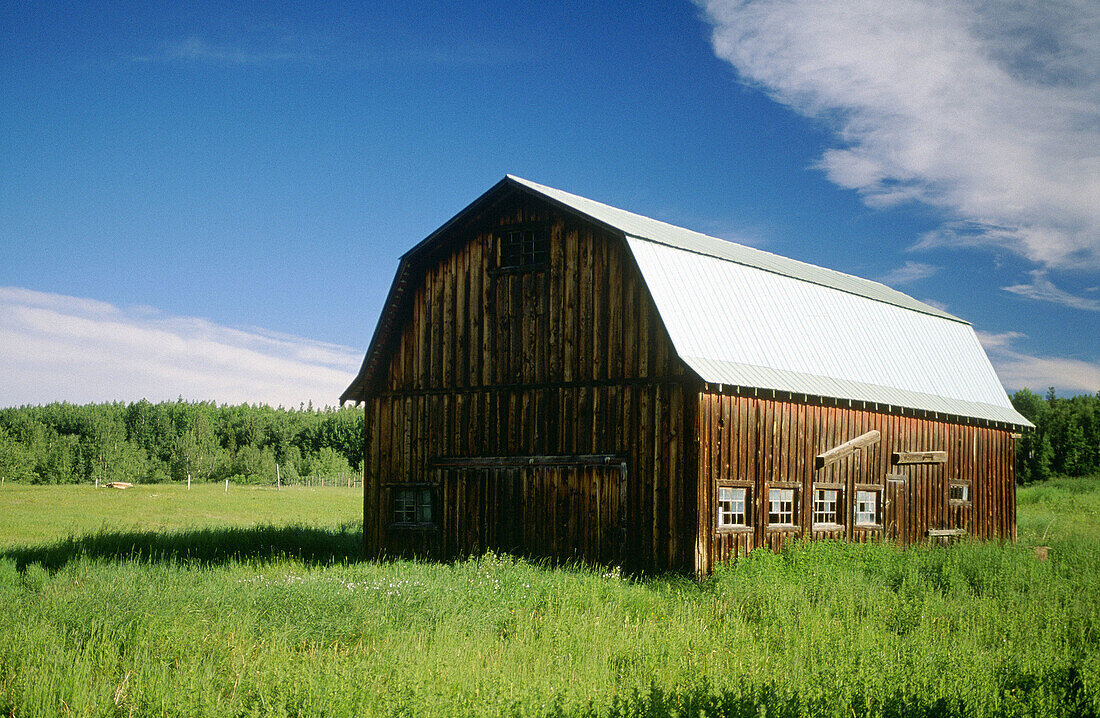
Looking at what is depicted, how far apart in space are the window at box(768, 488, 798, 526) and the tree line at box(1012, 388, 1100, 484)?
55.5 metres

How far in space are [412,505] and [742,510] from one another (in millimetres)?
7230

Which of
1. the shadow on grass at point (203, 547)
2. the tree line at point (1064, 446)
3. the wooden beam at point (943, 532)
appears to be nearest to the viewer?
the shadow on grass at point (203, 547)

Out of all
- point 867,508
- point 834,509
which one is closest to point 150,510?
point 834,509

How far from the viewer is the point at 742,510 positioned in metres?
16.1

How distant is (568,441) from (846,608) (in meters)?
6.36

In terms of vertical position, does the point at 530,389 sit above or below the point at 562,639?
above

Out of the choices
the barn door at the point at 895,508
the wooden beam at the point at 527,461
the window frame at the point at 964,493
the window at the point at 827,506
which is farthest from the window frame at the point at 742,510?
the window frame at the point at 964,493

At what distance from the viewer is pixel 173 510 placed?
40.0 metres

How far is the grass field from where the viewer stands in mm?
7723

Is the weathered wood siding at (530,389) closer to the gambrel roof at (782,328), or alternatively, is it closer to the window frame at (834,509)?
the gambrel roof at (782,328)

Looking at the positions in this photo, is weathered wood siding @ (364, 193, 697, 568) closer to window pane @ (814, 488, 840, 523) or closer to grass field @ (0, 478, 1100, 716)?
grass field @ (0, 478, 1100, 716)

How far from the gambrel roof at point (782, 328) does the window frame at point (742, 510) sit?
5.89 ft

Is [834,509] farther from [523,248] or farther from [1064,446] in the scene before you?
[1064,446]

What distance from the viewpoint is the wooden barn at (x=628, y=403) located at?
15.8 m
